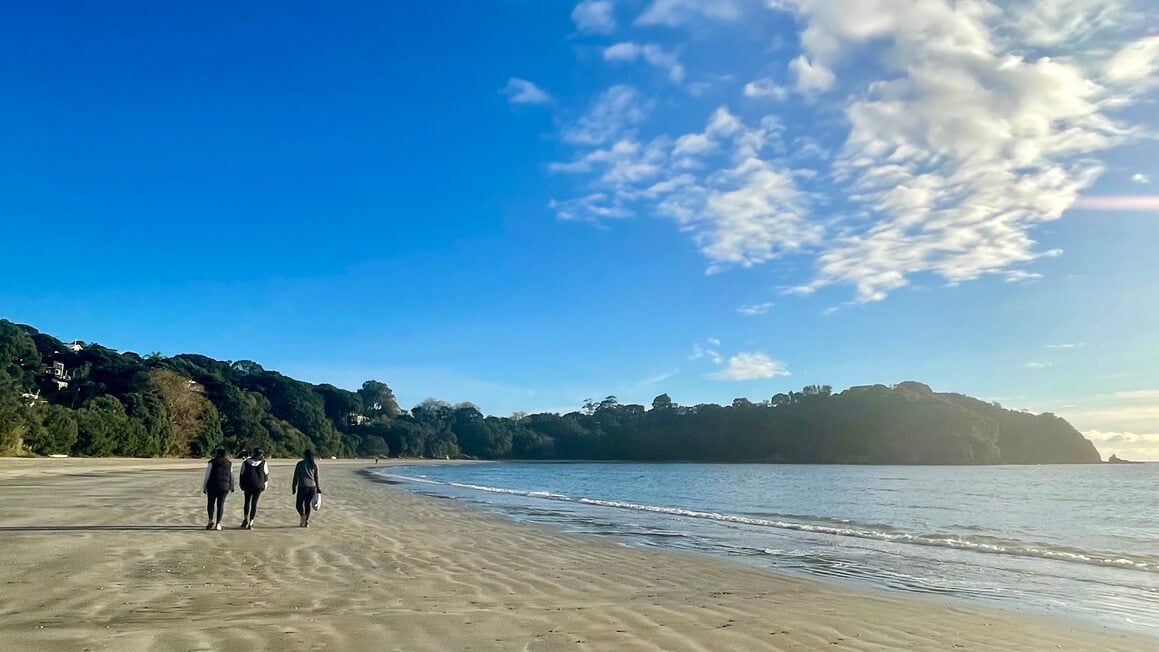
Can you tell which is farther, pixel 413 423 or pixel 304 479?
pixel 413 423

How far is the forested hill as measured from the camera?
70.8 metres

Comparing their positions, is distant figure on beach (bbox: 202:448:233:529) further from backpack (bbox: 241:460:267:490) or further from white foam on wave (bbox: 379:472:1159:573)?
white foam on wave (bbox: 379:472:1159:573)

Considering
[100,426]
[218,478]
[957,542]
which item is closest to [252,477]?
[218,478]

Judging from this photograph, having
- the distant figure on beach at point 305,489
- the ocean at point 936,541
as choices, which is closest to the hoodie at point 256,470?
the distant figure on beach at point 305,489

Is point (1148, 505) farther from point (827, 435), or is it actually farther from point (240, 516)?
point (827, 435)

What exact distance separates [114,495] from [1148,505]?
156 ft

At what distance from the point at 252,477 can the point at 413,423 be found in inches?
6088

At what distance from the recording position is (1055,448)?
146500 mm

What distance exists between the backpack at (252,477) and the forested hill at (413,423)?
44882 millimetres

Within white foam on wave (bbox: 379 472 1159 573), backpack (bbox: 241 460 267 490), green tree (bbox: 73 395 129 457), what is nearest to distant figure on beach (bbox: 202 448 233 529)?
backpack (bbox: 241 460 267 490)

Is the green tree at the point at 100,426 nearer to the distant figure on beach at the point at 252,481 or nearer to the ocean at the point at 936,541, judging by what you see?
the ocean at the point at 936,541

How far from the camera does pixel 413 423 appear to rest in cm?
16588

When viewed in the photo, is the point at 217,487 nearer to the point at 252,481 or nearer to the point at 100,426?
the point at 252,481

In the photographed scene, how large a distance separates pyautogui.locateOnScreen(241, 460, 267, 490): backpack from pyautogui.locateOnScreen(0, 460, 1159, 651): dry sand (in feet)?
3.88
